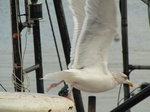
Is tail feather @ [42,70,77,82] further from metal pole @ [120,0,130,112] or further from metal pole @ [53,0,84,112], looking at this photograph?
metal pole @ [53,0,84,112]

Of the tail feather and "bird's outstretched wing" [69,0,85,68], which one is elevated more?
"bird's outstretched wing" [69,0,85,68]

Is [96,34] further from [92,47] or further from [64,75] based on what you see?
[64,75]

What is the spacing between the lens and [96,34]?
3.34 meters

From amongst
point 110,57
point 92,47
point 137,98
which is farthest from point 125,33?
point 110,57

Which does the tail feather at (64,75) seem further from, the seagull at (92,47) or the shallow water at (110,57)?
the shallow water at (110,57)

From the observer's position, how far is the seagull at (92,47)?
10.4ft

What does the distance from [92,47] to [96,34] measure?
0.10 m

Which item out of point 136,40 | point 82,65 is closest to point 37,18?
point 82,65

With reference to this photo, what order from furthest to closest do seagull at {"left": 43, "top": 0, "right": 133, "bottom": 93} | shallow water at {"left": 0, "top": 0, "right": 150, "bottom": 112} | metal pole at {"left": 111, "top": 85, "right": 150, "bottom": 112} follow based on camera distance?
shallow water at {"left": 0, "top": 0, "right": 150, "bottom": 112}
seagull at {"left": 43, "top": 0, "right": 133, "bottom": 93}
metal pole at {"left": 111, "top": 85, "right": 150, "bottom": 112}

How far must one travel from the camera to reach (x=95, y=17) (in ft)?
10.6

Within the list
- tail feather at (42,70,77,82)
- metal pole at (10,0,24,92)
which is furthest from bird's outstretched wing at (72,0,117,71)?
metal pole at (10,0,24,92)

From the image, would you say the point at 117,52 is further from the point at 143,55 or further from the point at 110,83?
the point at 110,83

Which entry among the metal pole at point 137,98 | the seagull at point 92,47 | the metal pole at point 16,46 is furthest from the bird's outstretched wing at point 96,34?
the metal pole at point 137,98

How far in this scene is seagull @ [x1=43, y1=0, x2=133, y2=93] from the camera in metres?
3.17
